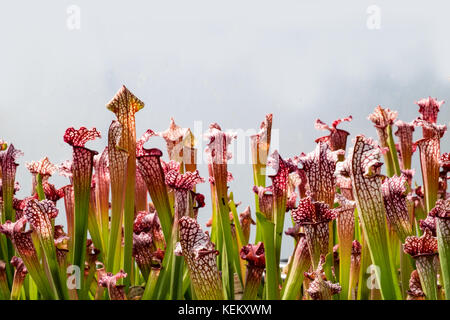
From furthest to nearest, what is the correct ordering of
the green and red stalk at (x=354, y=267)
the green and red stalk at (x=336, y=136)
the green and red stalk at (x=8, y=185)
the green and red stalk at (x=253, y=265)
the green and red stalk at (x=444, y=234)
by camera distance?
the green and red stalk at (x=336, y=136) < the green and red stalk at (x=8, y=185) < the green and red stalk at (x=354, y=267) < the green and red stalk at (x=253, y=265) < the green and red stalk at (x=444, y=234)

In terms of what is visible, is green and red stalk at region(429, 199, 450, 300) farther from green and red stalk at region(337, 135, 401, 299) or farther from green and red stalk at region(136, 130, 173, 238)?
green and red stalk at region(136, 130, 173, 238)

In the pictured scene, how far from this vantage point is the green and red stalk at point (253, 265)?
0.65 metres

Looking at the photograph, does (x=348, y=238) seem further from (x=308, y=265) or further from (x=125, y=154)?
(x=125, y=154)

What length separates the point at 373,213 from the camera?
61 cm

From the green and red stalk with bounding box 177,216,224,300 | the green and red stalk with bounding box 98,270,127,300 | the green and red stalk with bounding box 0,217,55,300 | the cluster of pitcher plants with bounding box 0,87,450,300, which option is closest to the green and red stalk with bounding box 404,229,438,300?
the cluster of pitcher plants with bounding box 0,87,450,300

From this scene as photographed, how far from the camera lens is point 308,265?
0.70 meters

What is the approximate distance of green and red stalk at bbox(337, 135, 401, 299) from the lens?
596 millimetres

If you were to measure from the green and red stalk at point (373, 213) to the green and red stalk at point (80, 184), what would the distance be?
1.30 feet

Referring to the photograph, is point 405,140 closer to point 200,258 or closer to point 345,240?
point 345,240

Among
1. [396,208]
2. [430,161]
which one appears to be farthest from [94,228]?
[430,161]

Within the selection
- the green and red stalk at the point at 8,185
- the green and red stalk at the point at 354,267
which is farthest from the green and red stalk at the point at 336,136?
the green and red stalk at the point at 8,185

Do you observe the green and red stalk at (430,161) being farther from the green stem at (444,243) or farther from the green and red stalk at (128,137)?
the green and red stalk at (128,137)

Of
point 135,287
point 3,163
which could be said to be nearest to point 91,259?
point 135,287
